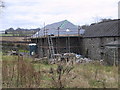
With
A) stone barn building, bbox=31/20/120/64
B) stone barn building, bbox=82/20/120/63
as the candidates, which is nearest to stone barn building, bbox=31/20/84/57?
stone barn building, bbox=31/20/120/64

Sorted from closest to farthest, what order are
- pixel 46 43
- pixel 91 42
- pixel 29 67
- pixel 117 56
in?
1. pixel 29 67
2. pixel 117 56
3. pixel 91 42
4. pixel 46 43

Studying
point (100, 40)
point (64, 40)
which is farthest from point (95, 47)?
point (64, 40)

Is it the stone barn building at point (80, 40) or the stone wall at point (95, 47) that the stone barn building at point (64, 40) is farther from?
the stone wall at point (95, 47)

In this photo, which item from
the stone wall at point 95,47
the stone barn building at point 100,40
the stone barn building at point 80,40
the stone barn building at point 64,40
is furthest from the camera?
the stone barn building at point 64,40

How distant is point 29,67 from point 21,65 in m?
0.40

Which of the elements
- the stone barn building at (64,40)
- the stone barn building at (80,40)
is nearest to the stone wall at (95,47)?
the stone barn building at (80,40)

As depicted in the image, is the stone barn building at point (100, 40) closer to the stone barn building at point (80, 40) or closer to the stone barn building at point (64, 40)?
the stone barn building at point (80, 40)

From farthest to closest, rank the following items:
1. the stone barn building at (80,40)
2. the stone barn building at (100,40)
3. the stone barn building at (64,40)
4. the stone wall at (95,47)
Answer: the stone barn building at (64,40), the stone barn building at (80,40), the stone wall at (95,47), the stone barn building at (100,40)

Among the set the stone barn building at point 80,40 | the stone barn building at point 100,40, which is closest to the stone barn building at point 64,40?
the stone barn building at point 80,40

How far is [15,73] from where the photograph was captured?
7.43m

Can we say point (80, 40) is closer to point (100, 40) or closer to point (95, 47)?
point (95, 47)

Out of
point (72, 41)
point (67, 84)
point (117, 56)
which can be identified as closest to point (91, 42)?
point (72, 41)

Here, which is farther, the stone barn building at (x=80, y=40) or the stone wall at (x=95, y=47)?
the stone barn building at (x=80, y=40)

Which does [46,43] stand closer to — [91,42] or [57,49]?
[57,49]
